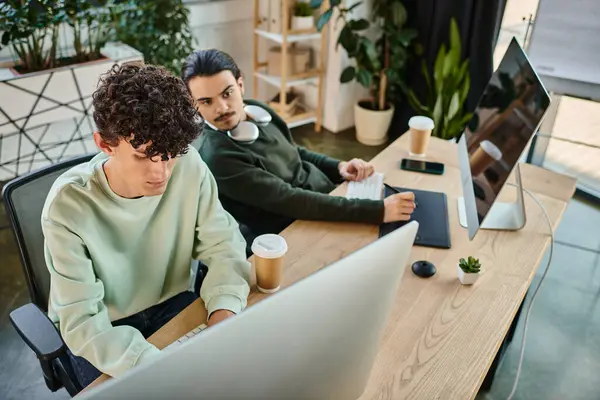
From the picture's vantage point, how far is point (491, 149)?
1481 millimetres

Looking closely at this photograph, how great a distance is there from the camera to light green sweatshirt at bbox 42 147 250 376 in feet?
3.45

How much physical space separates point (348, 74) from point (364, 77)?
0.10m

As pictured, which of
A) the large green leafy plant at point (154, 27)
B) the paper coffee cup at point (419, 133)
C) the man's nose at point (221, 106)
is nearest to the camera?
the man's nose at point (221, 106)

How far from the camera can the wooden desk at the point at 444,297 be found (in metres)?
1.06

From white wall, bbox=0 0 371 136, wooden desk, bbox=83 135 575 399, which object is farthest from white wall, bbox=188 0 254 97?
wooden desk, bbox=83 135 575 399

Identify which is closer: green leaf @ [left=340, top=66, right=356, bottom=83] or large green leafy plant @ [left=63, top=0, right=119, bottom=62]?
large green leafy plant @ [left=63, top=0, right=119, bottom=62]

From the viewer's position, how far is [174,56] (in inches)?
115

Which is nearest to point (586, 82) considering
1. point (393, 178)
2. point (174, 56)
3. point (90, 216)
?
point (393, 178)

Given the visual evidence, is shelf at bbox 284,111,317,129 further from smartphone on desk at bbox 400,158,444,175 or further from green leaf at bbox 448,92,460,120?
smartphone on desk at bbox 400,158,444,175

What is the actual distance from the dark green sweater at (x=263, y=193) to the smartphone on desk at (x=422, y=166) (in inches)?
13.2

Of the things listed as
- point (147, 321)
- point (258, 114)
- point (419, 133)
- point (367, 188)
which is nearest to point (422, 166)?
point (419, 133)

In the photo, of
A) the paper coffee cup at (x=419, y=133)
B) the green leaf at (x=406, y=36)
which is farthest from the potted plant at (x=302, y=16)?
the paper coffee cup at (x=419, y=133)

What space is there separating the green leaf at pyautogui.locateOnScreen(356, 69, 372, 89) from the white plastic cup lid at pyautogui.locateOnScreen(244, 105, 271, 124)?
1.62m

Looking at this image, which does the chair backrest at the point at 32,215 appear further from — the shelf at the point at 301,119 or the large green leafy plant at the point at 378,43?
the shelf at the point at 301,119
